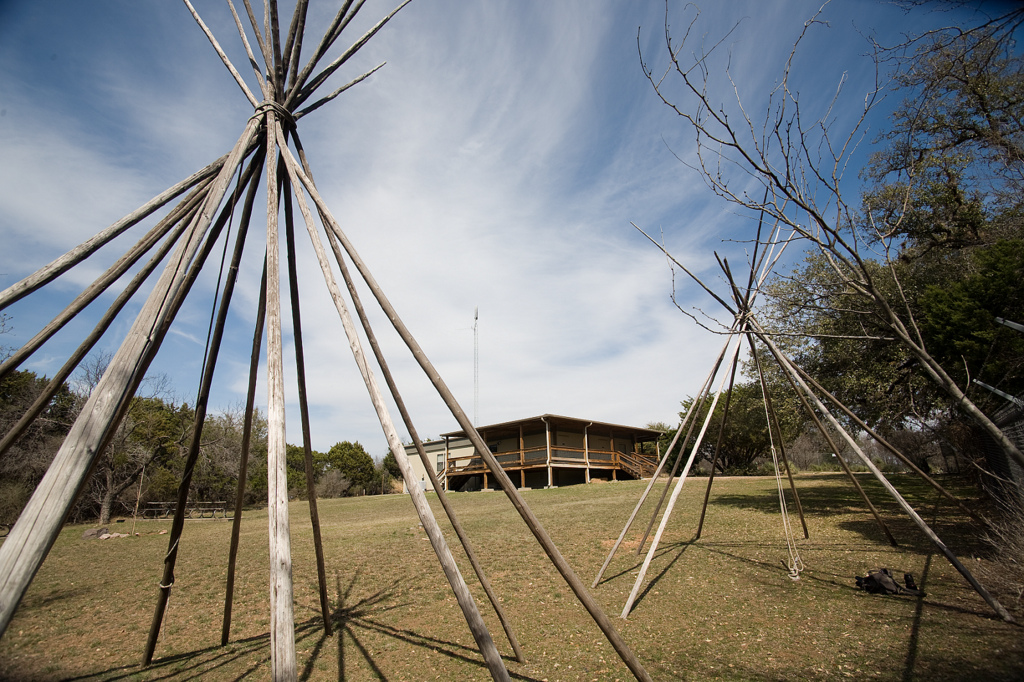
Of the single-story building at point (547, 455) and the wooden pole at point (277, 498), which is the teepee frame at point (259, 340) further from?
the single-story building at point (547, 455)

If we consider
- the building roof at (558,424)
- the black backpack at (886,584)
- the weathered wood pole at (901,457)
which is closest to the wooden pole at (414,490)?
the weathered wood pole at (901,457)

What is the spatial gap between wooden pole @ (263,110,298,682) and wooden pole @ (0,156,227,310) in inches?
37.2

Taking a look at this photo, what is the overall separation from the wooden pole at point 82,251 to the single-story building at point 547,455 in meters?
19.3

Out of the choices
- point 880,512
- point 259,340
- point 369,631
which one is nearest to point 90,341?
point 259,340

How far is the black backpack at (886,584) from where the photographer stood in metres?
5.76

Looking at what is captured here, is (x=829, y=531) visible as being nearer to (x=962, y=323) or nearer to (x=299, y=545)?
(x=962, y=323)

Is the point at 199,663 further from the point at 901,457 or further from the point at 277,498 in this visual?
the point at 901,457

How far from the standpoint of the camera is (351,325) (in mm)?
3229

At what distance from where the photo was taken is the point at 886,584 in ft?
19.0

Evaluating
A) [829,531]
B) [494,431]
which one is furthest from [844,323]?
[494,431]

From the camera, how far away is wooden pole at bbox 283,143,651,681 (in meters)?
2.65

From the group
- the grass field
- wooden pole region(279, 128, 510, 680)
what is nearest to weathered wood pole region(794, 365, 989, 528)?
the grass field

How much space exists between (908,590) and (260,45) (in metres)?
9.25

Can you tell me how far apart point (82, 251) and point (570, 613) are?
605 cm
